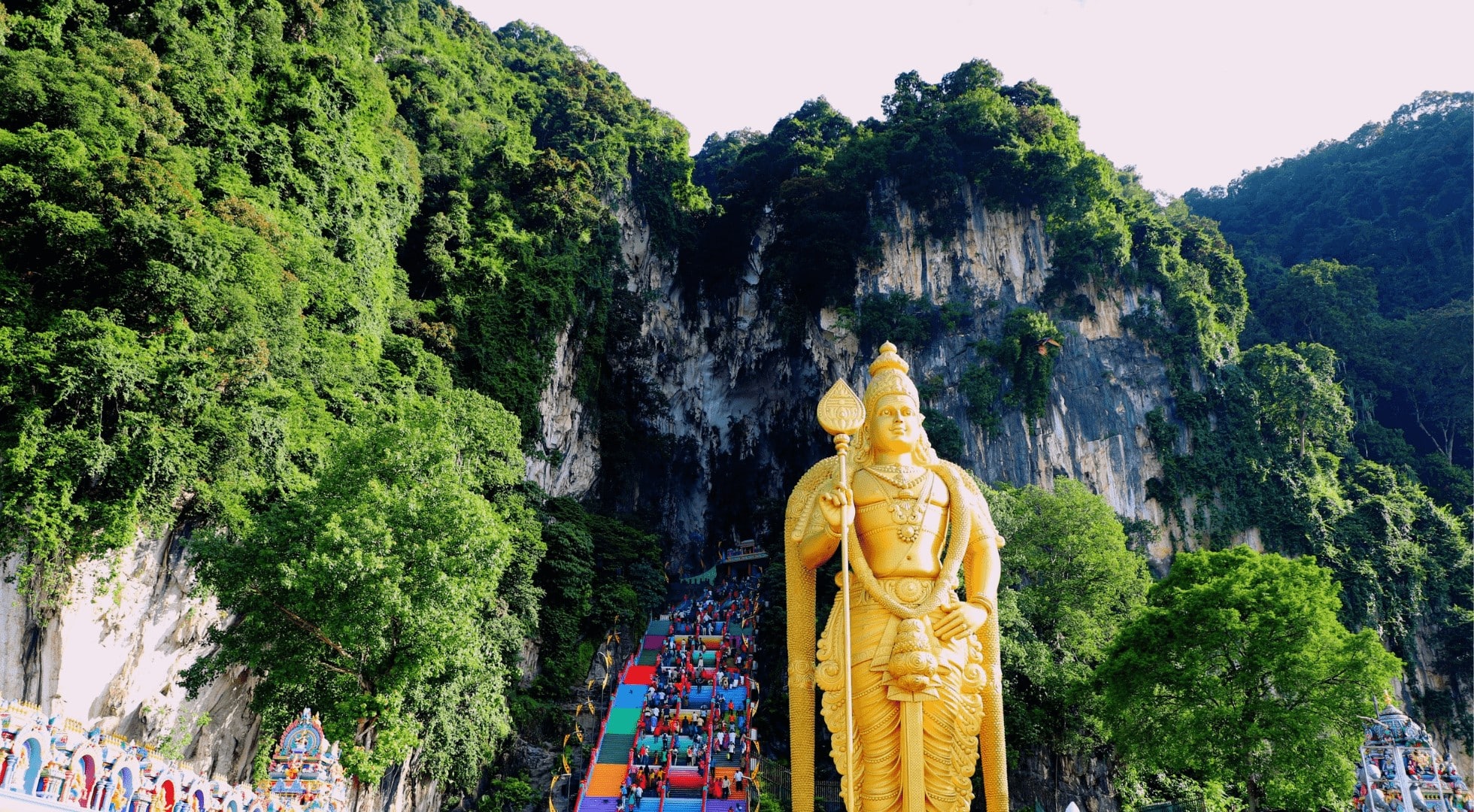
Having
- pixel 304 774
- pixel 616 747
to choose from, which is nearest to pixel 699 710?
→ pixel 616 747

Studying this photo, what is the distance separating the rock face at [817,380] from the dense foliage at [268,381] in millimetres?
6813

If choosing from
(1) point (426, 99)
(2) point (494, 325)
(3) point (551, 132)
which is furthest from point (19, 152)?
(3) point (551, 132)

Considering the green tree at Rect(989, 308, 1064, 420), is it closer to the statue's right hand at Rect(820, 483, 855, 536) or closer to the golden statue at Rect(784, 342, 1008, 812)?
the golden statue at Rect(784, 342, 1008, 812)

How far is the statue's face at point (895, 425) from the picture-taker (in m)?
6.41

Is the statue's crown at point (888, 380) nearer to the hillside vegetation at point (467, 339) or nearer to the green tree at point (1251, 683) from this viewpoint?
the hillside vegetation at point (467, 339)

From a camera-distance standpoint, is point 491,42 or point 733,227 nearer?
point 733,227

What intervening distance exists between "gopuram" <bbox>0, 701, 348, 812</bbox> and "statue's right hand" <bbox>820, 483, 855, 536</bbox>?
137 inches

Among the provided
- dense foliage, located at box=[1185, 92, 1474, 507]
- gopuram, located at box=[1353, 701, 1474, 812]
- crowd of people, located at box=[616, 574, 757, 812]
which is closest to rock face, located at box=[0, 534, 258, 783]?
crowd of people, located at box=[616, 574, 757, 812]

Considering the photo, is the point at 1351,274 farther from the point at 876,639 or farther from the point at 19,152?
the point at 19,152

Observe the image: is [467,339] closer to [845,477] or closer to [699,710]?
[699,710]

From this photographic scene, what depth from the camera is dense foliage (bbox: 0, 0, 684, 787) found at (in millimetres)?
10406

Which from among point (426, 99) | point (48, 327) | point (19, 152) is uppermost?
point (426, 99)

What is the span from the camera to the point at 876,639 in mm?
5832

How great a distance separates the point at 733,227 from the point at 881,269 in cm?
636
